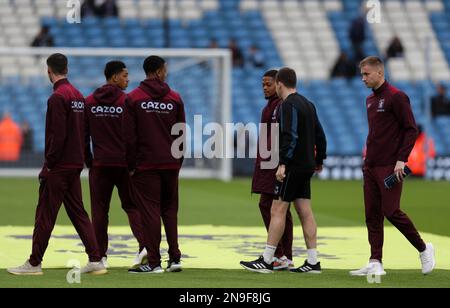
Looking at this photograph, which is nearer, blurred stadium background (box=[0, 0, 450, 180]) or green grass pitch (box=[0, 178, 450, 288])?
green grass pitch (box=[0, 178, 450, 288])

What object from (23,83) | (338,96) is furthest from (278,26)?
(23,83)

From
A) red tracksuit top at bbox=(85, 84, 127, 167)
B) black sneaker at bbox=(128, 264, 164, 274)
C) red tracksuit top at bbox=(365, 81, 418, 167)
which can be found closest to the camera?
red tracksuit top at bbox=(365, 81, 418, 167)

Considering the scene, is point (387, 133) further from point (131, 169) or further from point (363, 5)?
point (363, 5)

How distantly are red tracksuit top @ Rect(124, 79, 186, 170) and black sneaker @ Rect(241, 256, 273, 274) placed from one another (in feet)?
4.15

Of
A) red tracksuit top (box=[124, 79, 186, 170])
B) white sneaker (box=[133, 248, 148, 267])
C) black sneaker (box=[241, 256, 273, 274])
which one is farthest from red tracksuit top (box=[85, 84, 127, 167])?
black sneaker (box=[241, 256, 273, 274])

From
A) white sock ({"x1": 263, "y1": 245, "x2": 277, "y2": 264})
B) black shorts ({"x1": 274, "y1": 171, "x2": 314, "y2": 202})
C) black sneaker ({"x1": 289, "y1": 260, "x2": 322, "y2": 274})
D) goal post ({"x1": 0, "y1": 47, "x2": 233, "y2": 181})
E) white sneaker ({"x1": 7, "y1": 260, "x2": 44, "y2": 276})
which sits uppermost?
goal post ({"x1": 0, "y1": 47, "x2": 233, "y2": 181})

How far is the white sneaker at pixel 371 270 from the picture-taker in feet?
34.1

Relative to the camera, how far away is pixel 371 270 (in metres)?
10.4

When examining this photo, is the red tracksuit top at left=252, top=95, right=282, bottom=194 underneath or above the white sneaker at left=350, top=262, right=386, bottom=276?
above

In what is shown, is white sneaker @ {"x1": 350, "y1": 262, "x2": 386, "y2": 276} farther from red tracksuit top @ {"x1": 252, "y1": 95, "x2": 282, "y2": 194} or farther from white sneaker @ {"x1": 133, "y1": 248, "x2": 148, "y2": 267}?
white sneaker @ {"x1": 133, "y1": 248, "x2": 148, "y2": 267}

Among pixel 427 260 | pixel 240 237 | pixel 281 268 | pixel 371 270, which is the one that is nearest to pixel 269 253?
pixel 281 268

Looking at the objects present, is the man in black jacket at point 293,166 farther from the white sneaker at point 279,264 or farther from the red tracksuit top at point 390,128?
the red tracksuit top at point 390,128

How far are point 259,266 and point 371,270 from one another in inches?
44.1

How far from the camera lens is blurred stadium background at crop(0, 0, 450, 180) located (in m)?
33.6
